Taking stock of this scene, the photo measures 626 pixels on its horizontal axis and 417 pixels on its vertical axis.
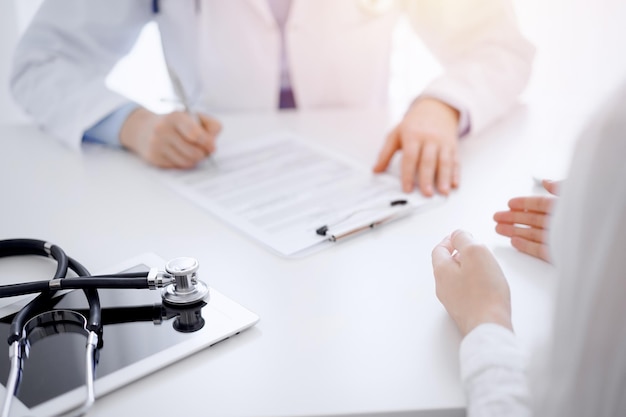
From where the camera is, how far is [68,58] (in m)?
1.24

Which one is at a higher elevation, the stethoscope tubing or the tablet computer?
the stethoscope tubing

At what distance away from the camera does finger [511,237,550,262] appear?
2.63ft

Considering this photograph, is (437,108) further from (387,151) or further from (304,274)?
(304,274)

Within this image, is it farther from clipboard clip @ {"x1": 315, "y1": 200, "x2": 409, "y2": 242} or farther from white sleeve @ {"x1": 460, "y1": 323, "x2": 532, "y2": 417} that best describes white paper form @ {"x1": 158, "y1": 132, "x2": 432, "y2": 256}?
white sleeve @ {"x1": 460, "y1": 323, "x2": 532, "y2": 417}

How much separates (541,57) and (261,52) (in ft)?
2.15

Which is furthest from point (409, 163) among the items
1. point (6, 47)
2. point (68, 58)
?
point (6, 47)

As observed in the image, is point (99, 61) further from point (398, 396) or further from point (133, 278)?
point (398, 396)

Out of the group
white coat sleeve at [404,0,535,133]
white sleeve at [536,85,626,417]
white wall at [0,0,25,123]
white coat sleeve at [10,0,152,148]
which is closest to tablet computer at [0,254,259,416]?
white sleeve at [536,85,626,417]

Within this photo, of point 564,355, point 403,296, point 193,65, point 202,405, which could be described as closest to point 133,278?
point 202,405

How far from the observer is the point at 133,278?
691 mm

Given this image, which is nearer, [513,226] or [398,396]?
[398,396]

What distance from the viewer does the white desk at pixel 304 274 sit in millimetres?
605

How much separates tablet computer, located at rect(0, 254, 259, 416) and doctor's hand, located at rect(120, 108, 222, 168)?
350mm

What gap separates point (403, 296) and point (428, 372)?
4.9 inches
